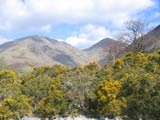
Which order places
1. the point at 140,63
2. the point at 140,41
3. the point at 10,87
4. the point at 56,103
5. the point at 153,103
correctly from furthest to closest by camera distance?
the point at 140,41, the point at 10,87, the point at 140,63, the point at 56,103, the point at 153,103

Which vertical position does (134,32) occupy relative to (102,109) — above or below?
above

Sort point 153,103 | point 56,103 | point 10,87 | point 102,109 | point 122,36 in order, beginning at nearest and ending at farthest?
point 153,103 < point 102,109 < point 56,103 < point 10,87 < point 122,36

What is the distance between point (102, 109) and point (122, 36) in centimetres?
4770

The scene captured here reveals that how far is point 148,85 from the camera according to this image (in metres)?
45.7

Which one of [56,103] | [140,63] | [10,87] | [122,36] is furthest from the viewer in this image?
[122,36]

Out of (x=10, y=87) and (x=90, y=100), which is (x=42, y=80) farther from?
(x=90, y=100)

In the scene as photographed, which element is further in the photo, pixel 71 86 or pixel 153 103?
pixel 71 86

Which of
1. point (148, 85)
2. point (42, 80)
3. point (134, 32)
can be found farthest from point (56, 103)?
point (134, 32)

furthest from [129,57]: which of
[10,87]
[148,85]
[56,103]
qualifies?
[148,85]

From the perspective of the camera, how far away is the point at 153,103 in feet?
143

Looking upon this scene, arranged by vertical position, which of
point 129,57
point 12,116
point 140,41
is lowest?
point 12,116

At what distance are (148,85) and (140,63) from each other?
36.7 metres

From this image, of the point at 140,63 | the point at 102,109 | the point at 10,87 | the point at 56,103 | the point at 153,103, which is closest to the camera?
the point at 153,103

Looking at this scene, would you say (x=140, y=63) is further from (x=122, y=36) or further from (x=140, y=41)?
(x=122, y=36)
